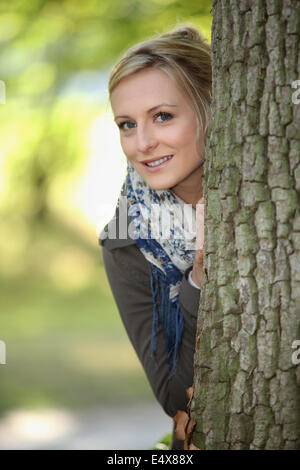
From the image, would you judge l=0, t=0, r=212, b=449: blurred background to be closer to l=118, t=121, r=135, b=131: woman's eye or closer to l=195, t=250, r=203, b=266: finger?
l=118, t=121, r=135, b=131: woman's eye

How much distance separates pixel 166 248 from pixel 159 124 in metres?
0.45

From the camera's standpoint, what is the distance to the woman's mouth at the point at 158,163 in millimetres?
1833

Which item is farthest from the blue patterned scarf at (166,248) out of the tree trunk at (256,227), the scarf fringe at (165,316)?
the tree trunk at (256,227)

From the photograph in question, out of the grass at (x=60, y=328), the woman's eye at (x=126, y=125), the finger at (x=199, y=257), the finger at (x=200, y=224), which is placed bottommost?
the grass at (x=60, y=328)

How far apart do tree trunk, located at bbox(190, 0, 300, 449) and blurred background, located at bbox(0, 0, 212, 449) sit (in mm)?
1052

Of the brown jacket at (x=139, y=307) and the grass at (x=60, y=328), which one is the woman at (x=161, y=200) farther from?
the grass at (x=60, y=328)

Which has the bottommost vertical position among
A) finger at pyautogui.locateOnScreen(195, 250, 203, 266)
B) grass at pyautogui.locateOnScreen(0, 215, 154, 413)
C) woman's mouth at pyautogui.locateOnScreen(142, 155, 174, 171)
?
grass at pyautogui.locateOnScreen(0, 215, 154, 413)

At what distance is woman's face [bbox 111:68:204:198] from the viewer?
1.77 m

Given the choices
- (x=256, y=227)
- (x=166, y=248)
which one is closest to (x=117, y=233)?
(x=166, y=248)

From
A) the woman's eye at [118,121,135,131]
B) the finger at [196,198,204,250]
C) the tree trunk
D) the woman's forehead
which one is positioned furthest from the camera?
the woman's eye at [118,121,135,131]

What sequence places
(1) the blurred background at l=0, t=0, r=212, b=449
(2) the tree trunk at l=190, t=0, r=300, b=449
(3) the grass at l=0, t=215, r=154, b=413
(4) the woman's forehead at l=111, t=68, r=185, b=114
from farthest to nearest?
1. (3) the grass at l=0, t=215, r=154, b=413
2. (1) the blurred background at l=0, t=0, r=212, b=449
3. (4) the woman's forehead at l=111, t=68, r=185, b=114
4. (2) the tree trunk at l=190, t=0, r=300, b=449

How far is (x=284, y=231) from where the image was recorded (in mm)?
1164

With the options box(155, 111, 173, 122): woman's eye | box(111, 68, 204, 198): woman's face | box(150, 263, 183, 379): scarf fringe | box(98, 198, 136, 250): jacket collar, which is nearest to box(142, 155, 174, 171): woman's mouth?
box(111, 68, 204, 198): woman's face

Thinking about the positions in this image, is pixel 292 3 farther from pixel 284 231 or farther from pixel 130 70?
pixel 130 70
